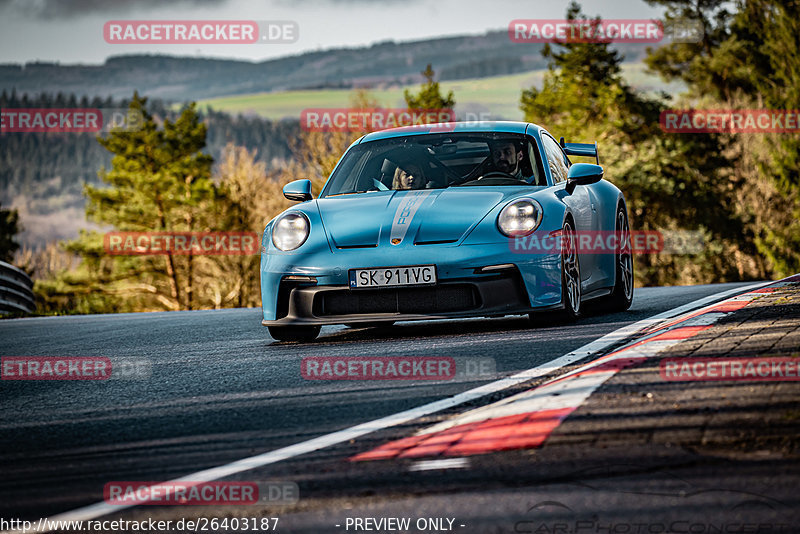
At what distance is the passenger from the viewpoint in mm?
8023

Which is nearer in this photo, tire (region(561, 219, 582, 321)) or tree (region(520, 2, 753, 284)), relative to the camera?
tire (region(561, 219, 582, 321))

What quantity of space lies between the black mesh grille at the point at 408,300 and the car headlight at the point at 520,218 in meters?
0.48

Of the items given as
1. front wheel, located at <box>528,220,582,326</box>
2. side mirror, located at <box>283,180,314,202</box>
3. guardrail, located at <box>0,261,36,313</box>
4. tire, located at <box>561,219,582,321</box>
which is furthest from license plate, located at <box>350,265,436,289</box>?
guardrail, located at <box>0,261,36,313</box>

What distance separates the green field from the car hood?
46711 millimetres

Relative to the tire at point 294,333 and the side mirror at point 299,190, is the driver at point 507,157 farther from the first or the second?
the tire at point 294,333

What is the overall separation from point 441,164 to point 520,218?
1403mm

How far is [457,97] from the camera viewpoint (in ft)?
281

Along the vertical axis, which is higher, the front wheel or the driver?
the driver

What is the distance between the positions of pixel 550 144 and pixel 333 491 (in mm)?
6232

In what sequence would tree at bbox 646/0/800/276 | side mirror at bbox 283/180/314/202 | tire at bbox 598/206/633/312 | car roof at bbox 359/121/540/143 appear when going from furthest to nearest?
tree at bbox 646/0/800/276 < tire at bbox 598/206/633/312 < car roof at bbox 359/121/540/143 < side mirror at bbox 283/180/314/202

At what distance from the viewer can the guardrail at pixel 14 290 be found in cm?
1766

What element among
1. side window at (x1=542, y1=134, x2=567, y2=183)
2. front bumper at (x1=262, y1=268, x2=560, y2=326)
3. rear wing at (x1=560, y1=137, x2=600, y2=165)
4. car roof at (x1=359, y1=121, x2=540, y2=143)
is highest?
car roof at (x1=359, y1=121, x2=540, y2=143)

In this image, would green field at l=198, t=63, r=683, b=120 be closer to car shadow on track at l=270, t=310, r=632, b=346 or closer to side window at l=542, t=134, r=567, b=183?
side window at l=542, t=134, r=567, b=183

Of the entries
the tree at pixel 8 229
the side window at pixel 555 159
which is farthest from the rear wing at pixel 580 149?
the tree at pixel 8 229
